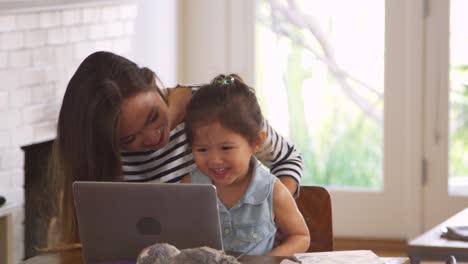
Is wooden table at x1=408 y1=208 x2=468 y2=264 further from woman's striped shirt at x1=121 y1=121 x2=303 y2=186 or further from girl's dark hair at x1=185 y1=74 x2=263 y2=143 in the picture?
girl's dark hair at x1=185 y1=74 x2=263 y2=143

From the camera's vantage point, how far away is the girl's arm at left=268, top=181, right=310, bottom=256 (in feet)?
7.80

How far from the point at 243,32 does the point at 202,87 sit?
101 inches

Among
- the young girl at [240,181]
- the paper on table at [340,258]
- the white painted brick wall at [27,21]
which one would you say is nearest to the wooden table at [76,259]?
the paper on table at [340,258]

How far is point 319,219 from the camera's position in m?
2.60

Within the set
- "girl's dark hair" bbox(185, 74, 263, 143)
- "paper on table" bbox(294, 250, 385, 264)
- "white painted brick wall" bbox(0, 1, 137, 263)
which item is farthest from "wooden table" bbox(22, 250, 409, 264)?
"white painted brick wall" bbox(0, 1, 137, 263)

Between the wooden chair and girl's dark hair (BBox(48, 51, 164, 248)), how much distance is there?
1.70 ft

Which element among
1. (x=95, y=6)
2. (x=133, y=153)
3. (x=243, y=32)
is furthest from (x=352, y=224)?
(x=133, y=153)

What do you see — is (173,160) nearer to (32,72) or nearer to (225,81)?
(225,81)

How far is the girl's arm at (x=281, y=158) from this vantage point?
106 inches

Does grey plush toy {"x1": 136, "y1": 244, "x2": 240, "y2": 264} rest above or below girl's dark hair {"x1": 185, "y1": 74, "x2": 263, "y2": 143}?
below

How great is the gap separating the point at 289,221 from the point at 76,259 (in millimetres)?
525

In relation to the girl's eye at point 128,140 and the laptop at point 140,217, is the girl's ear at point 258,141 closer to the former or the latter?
the girl's eye at point 128,140

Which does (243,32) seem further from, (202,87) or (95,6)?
(202,87)

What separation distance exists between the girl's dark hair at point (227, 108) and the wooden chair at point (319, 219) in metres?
0.24
